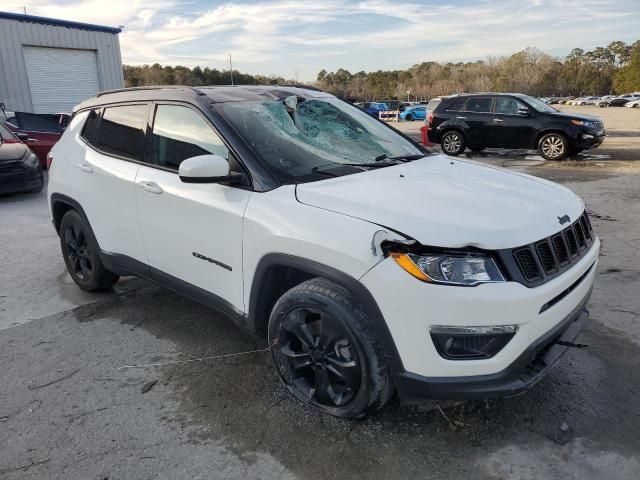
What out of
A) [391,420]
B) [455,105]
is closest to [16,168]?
[391,420]

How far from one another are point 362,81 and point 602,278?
107m

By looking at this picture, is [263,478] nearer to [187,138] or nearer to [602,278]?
[187,138]

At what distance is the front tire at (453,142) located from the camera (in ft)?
45.2

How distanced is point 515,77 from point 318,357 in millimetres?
102690

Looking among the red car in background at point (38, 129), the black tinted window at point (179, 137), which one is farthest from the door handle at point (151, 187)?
the red car in background at point (38, 129)

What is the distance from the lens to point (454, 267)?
217 centimetres

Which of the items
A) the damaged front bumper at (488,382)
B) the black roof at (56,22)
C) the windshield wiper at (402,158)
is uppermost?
the black roof at (56,22)

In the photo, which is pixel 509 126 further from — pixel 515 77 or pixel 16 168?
pixel 515 77

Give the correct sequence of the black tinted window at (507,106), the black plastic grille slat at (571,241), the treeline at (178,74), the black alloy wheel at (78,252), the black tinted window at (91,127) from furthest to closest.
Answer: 1. the treeline at (178,74)
2. the black tinted window at (507,106)
3. the black alloy wheel at (78,252)
4. the black tinted window at (91,127)
5. the black plastic grille slat at (571,241)

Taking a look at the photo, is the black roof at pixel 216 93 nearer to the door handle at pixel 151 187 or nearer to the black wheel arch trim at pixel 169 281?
the door handle at pixel 151 187

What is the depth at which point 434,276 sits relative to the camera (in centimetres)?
216

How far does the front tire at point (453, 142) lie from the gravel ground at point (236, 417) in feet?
33.7

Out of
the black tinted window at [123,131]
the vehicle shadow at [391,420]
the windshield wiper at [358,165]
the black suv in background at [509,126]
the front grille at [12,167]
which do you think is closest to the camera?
the vehicle shadow at [391,420]

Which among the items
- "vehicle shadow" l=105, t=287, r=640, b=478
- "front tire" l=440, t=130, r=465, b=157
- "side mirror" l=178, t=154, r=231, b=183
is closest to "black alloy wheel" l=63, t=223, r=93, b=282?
"vehicle shadow" l=105, t=287, r=640, b=478
